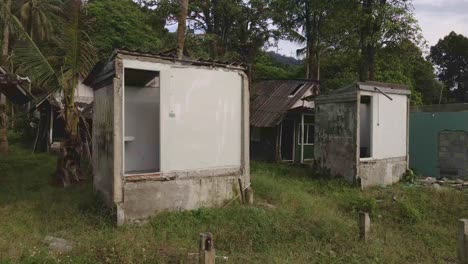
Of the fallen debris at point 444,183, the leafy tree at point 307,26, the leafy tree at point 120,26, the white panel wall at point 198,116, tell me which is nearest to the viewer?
the white panel wall at point 198,116

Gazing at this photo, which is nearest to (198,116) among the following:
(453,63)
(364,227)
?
(364,227)

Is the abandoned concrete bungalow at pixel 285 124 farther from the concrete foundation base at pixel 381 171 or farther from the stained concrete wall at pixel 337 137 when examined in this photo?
the concrete foundation base at pixel 381 171

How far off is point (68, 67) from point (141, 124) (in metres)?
2.49

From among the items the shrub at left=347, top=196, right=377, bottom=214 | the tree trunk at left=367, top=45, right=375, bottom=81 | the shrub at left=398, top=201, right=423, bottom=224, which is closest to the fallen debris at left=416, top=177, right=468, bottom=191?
the shrub at left=398, top=201, right=423, bottom=224

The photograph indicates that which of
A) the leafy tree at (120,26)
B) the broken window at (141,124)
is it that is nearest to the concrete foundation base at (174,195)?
the broken window at (141,124)

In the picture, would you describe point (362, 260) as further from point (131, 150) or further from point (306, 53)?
point (306, 53)

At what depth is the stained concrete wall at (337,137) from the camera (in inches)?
457

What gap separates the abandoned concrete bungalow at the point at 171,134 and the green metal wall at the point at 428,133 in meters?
8.78

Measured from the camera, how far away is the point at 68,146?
417 inches

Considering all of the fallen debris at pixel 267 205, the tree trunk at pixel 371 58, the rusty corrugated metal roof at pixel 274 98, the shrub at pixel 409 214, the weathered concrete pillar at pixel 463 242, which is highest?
the tree trunk at pixel 371 58

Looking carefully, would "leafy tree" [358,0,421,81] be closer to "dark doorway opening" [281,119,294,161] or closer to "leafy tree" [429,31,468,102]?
"dark doorway opening" [281,119,294,161]

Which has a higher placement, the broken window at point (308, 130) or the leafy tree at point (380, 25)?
the leafy tree at point (380, 25)

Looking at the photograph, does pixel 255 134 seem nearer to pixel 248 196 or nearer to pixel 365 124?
pixel 365 124

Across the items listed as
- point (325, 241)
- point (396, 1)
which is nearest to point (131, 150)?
point (325, 241)
